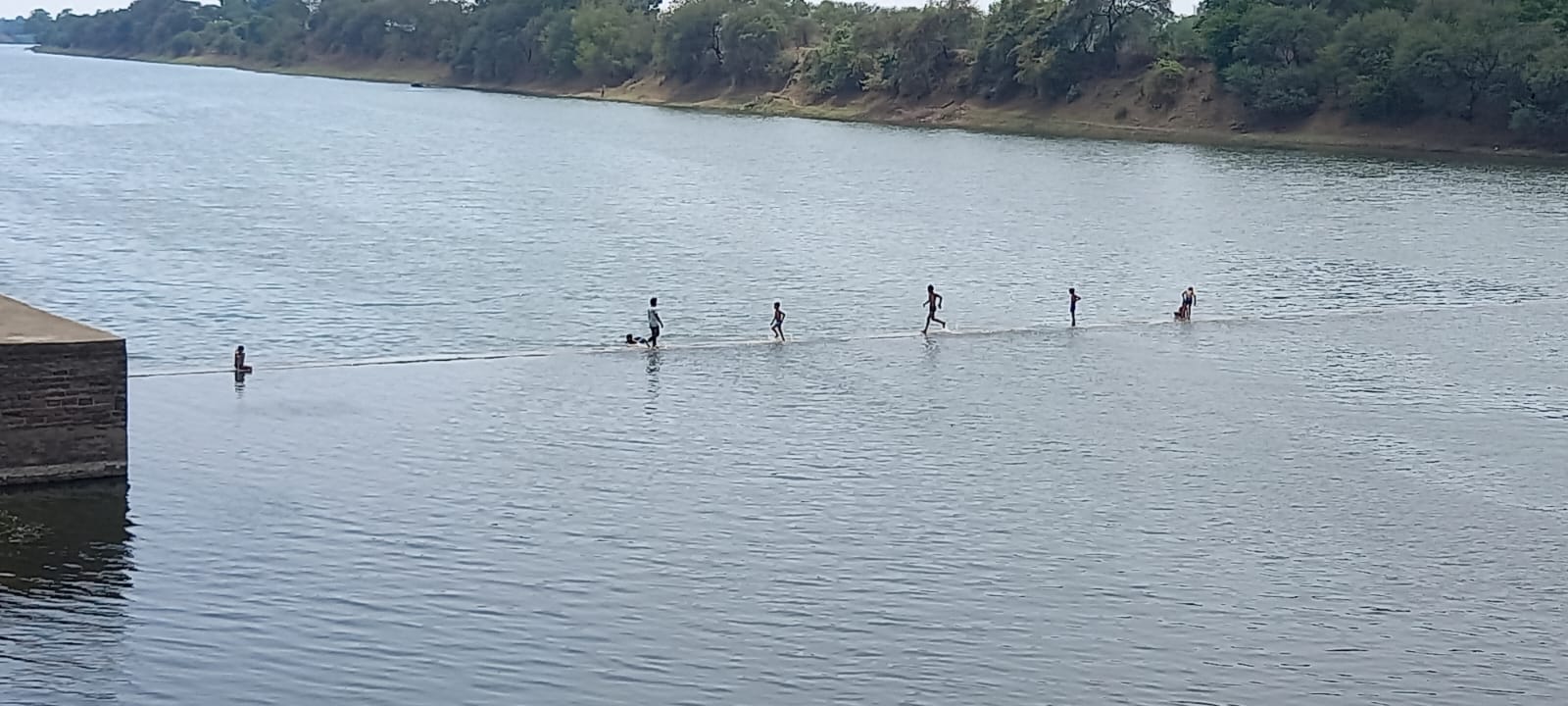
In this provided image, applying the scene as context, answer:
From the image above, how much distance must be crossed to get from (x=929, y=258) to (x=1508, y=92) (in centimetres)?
6562

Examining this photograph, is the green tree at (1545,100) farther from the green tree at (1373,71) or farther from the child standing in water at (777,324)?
the child standing in water at (777,324)

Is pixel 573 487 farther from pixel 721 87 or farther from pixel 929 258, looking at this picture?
pixel 721 87

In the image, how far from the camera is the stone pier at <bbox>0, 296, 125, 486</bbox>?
30.9m

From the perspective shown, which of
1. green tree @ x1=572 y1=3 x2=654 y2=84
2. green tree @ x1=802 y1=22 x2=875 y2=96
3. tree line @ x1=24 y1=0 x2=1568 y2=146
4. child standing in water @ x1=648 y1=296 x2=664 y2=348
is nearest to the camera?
child standing in water @ x1=648 y1=296 x2=664 y2=348

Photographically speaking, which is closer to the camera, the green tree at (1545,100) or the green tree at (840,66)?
the green tree at (1545,100)

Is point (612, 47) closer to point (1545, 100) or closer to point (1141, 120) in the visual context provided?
point (1141, 120)

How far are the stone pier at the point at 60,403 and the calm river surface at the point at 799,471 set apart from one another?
64 cm

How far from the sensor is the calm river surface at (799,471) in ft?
85.0

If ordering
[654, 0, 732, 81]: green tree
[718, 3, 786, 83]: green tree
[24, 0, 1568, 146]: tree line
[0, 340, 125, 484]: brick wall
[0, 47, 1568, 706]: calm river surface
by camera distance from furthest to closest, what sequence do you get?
1. [654, 0, 732, 81]: green tree
2. [718, 3, 786, 83]: green tree
3. [24, 0, 1568, 146]: tree line
4. [0, 340, 125, 484]: brick wall
5. [0, 47, 1568, 706]: calm river surface

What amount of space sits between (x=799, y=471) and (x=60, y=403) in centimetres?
1215

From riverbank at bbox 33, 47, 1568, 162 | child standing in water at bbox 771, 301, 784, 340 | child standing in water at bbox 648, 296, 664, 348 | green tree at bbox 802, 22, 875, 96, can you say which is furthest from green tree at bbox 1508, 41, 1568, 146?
child standing in water at bbox 648, 296, 664, 348

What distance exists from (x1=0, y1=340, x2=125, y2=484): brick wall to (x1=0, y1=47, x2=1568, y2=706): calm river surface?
2.03 feet

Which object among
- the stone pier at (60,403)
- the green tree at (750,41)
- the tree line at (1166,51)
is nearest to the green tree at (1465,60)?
the tree line at (1166,51)

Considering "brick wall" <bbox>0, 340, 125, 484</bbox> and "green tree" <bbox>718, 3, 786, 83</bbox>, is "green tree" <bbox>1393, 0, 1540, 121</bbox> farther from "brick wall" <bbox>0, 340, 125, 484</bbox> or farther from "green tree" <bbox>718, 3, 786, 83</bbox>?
"brick wall" <bbox>0, 340, 125, 484</bbox>
